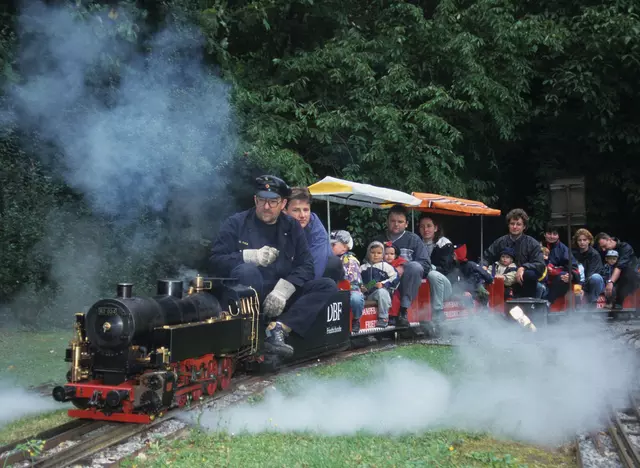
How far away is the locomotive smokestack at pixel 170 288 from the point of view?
557 cm

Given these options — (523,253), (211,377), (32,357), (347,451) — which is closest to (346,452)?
(347,451)

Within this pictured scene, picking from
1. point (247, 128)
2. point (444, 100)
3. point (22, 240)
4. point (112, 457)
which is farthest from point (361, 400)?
point (444, 100)

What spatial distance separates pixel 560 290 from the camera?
492 inches

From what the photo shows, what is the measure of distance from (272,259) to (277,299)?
377mm

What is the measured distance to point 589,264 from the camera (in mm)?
13562

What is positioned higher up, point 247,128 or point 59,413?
point 247,128

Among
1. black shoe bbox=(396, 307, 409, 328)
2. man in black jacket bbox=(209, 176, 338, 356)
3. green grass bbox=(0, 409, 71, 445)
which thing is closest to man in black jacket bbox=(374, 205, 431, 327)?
black shoe bbox=(396, 307, 409, 328)

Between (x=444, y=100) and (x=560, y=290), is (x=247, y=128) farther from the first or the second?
(x=560, y=290)

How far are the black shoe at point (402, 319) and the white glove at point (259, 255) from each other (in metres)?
3.57

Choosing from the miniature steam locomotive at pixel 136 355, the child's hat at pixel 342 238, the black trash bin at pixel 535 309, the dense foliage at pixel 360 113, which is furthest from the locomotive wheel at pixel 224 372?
the dense foliage at pixel 360 113

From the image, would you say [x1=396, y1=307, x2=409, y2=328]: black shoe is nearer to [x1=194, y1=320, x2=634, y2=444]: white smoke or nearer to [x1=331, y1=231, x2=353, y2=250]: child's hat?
[x1=331, y1=231, x2=353, y2=250]: child's hat

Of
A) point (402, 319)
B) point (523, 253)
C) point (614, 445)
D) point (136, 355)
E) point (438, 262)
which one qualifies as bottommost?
point (614, 445)

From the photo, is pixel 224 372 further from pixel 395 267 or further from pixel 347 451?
pixel 395 267

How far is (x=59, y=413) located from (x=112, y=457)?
54.5 inches
